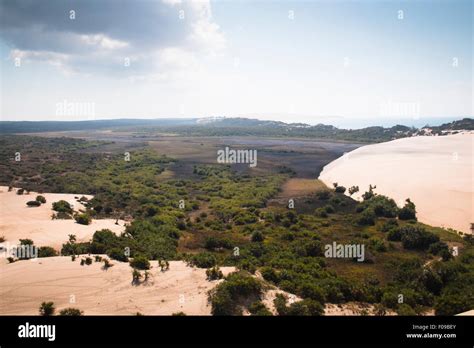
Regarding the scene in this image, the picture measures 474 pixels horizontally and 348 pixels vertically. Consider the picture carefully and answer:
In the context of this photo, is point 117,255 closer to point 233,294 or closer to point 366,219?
point 233,294

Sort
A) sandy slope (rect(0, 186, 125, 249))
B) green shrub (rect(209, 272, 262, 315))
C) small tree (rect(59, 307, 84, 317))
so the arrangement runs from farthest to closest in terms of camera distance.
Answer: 1. sandy slope (rect(0, 186, 125, 249))
2. green shrub (rect(209, 272, 262, 315))
3. small tree (rect(59, 307, 84, 317))

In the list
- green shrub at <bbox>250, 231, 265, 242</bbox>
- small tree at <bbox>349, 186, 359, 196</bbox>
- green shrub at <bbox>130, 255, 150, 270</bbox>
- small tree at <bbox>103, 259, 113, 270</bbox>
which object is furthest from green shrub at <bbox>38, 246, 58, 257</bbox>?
small tree at <bbox>349, 186, 359, 196</bbox>

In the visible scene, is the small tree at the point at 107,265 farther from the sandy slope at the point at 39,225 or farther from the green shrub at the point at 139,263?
the sandy slope at the point at 39,225

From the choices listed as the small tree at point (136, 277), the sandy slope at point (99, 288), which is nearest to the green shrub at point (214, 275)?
the sandy slope at point (99, 288)

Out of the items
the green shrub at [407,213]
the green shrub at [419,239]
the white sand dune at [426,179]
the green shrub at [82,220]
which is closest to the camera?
the green shrub at [419,239]

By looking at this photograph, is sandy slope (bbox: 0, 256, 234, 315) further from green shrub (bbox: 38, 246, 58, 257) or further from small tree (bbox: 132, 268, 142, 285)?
green shrub (bbox: 38, 246, 58, 257)
